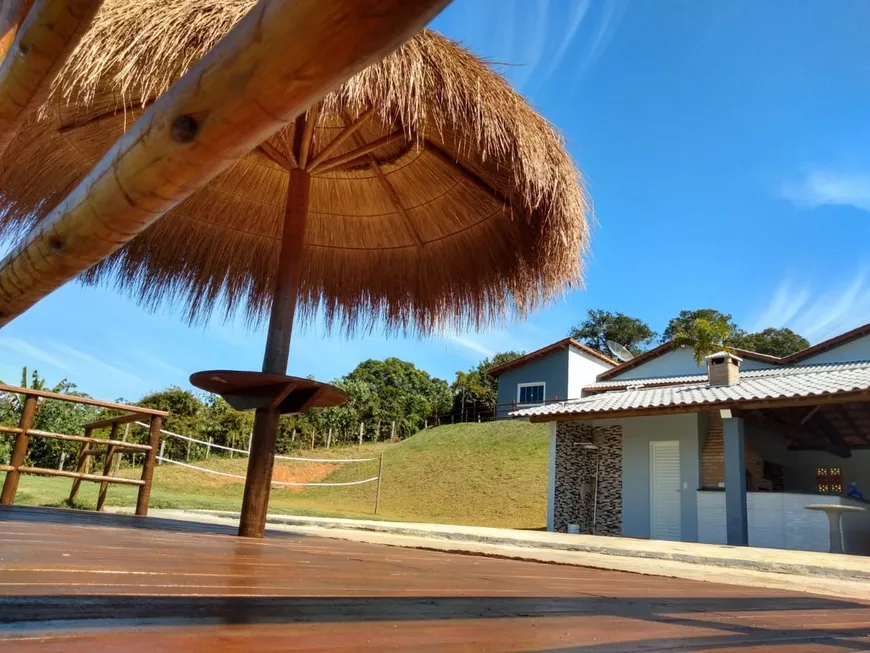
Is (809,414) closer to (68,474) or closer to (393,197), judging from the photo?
(393,197)

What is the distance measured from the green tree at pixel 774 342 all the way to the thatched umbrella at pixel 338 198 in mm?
44329

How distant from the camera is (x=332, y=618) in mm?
1231

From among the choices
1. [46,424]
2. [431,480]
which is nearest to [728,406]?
[431,480]

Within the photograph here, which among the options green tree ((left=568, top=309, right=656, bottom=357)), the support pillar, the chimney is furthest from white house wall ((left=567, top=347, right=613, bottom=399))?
green tree ((left=568, top=309, right=656, bottom=357))

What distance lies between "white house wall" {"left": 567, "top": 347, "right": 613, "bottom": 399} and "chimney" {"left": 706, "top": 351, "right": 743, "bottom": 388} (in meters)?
13.6

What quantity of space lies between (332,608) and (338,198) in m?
4.19

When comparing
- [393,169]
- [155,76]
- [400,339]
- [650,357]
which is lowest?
[400,339]

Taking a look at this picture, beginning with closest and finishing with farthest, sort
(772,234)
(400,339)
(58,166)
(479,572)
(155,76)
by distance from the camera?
(479,572) < (155,76) < (58,166) < (400,339) < (772,234)

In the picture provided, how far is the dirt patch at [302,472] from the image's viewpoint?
79.7ft

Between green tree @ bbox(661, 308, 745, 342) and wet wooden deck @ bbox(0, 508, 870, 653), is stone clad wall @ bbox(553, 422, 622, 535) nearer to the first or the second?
wet wooden deck @ bbox(0, 508, 870, 653)

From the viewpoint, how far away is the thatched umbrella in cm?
313

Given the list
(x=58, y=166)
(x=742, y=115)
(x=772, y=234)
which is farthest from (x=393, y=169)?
(x=772, y=234)

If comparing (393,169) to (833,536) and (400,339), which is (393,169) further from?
(833,536)

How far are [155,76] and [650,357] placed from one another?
84.7 feet
